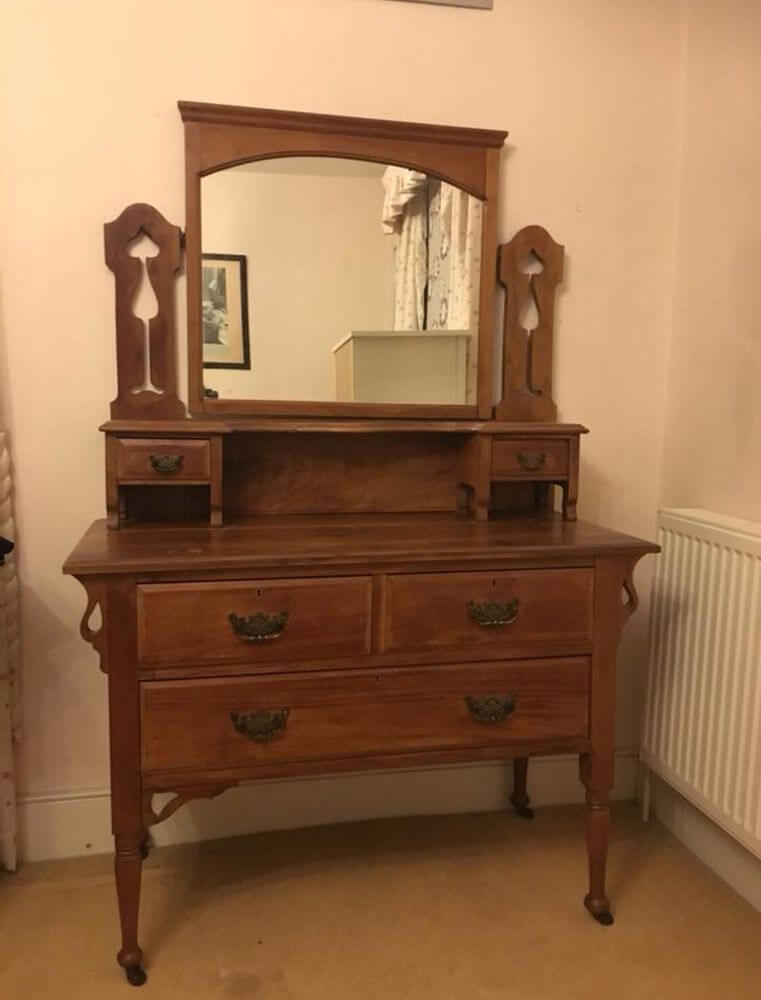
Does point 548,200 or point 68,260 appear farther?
point 548,200

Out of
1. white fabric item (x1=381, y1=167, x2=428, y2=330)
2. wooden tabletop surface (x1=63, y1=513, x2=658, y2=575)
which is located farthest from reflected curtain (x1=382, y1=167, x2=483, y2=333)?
wooden tabletop surface (x1=63, y1=513, x2=658, y2=575)

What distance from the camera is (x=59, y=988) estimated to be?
1.42m

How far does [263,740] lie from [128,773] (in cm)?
24

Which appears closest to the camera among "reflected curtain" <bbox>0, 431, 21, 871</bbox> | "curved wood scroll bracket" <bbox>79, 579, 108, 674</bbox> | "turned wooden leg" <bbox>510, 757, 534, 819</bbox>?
"curved wood scroll bracket" <bbox>79, 579, 108, 674</bbox>

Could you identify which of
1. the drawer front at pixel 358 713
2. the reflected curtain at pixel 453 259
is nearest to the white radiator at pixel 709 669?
the drawer front at pixel 358 713

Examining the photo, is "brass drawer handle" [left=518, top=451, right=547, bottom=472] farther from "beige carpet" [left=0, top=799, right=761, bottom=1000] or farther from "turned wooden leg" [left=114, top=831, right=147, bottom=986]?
"turned wooden leg" [left=114, top=831, right=147, bottom=986]

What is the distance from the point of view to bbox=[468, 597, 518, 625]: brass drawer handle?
145 cm

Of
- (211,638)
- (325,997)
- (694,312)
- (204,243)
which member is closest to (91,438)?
(204,243)

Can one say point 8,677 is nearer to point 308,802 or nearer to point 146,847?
point 146,847

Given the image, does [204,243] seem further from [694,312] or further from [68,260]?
[694,312]

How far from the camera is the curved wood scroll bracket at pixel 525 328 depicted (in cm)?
189

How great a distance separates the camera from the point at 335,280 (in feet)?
5.82

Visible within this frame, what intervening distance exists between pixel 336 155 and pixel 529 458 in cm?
84

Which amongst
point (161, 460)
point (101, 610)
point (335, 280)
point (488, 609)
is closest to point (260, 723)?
point (101, 610)
